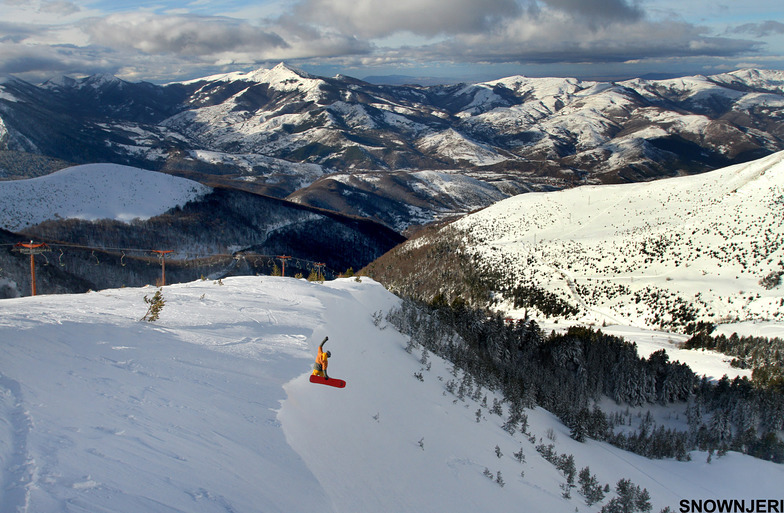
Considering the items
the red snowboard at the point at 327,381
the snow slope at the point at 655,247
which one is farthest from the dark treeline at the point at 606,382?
the snow slope at the point at 655,247

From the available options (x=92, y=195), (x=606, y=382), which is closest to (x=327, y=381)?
(x=606, y=382)

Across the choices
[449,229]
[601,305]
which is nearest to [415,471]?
[601,305]

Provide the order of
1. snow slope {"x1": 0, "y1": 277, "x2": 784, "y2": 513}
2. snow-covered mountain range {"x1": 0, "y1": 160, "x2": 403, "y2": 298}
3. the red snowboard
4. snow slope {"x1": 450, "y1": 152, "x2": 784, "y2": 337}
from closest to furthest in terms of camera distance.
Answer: snow slope {"x1": 0, "y1": 277, "x2": 784, "y2": 513}
the red snowboard
snow slope {"x1": 450, "y1": 152, "x2": 784, "y2": 337}
snow-covered mountain range {"x1": 0, "y1": 160, "x2": 403, "y2": 298}

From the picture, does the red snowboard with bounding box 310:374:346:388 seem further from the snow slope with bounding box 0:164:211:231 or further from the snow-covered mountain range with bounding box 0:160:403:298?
the snow slope with bounding box 0:164:211:231

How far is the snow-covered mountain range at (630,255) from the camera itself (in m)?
69.6

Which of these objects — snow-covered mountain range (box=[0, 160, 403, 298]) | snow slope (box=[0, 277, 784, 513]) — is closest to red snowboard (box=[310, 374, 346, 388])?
snow slope (box=[0, 277, 784, 513])

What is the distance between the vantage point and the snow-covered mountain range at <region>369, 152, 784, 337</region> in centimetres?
6962

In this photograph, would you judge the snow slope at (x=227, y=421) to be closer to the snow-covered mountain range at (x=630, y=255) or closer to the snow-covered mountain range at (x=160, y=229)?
the snow-covered mountain range at (x=160, y=229)

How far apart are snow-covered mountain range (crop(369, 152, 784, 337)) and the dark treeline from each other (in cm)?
1835

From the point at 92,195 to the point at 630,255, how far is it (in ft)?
432

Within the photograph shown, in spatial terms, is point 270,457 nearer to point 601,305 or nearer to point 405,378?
point 405,378

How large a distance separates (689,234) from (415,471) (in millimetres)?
92221

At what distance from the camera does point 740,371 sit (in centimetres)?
5166

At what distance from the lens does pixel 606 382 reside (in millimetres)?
50469
